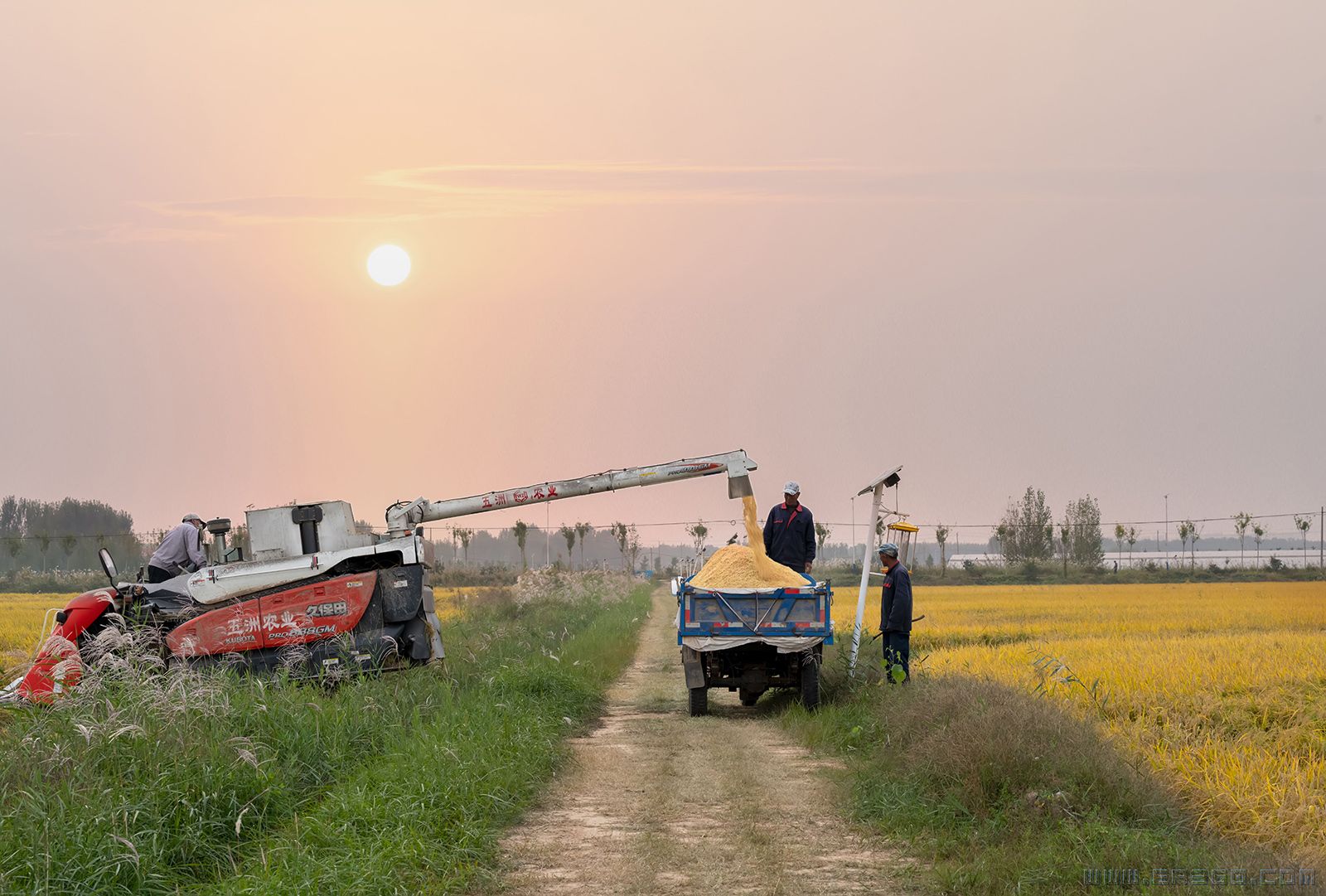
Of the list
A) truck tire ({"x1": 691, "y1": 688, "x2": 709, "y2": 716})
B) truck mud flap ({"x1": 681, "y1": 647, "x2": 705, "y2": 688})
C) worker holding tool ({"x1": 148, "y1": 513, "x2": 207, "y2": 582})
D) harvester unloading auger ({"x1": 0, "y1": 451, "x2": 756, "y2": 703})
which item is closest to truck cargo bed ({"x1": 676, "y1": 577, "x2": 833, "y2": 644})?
truck mud flap ({"x1": 681, "y1": 647, "x2": 705, "y2": 688})

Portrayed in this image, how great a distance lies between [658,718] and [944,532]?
82.3 meters

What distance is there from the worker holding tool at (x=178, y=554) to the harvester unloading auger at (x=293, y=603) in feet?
0.69

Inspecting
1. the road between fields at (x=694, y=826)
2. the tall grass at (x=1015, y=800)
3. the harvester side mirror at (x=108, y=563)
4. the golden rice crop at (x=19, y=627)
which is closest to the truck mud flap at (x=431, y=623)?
the road between fields at (x=694, y=826)

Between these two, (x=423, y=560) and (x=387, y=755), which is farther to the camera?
(x=423, y=560)

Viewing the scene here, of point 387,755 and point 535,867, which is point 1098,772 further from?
point 387,755

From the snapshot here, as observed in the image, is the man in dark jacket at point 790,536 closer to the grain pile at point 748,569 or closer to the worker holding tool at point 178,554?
the grain pile at point 748,569

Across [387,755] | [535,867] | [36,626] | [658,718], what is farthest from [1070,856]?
[36,626]

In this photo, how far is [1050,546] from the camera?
107 metres

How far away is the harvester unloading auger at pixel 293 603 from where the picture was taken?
46.4 ft

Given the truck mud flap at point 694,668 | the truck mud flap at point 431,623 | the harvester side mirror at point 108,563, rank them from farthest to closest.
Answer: the truck mud flap at point 431,623, the truck mud flap at point 694,668, the harvester side mirror at point 108,563

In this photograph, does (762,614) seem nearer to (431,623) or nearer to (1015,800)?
(431,623)

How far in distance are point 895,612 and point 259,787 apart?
8152mm

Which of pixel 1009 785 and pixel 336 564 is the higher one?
pixel 336 564

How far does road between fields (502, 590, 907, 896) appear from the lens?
7.64 m
